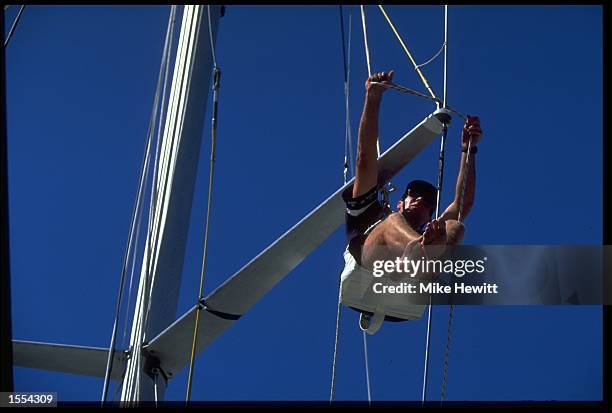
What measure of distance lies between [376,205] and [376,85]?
713 millimetres

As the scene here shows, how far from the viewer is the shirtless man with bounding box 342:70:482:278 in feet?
15.9

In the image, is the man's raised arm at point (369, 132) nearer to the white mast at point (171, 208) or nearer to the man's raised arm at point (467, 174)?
the man's raised arm at point (467, 174)

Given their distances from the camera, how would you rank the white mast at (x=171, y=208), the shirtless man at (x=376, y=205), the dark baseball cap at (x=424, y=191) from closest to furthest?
1. the shirtless man at (x=376, y=205)
2. the dark baseball cap at (x=424, y=191)
3. the white mast at (x=171, y=208)

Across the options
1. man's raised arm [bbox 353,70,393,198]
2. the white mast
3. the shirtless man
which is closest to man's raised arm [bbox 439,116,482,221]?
the shirtless man

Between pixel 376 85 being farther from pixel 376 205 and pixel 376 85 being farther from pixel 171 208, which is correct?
pixel 171 208

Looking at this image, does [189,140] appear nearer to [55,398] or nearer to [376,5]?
[376,5]

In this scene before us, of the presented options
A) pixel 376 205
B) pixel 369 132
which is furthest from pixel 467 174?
pixel 369 132

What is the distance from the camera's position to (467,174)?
551 centimetres

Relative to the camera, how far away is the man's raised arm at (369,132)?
16.4ft

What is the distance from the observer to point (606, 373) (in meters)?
4.50

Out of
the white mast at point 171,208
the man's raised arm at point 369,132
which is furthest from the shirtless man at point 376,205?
the white mast at point 171,208

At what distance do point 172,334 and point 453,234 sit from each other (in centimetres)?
222

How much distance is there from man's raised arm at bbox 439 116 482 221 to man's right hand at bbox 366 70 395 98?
0.71 meters

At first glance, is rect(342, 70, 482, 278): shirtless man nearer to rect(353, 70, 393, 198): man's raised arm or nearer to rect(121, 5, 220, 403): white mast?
rect(353, 70, 393, 198): man's raised arm
